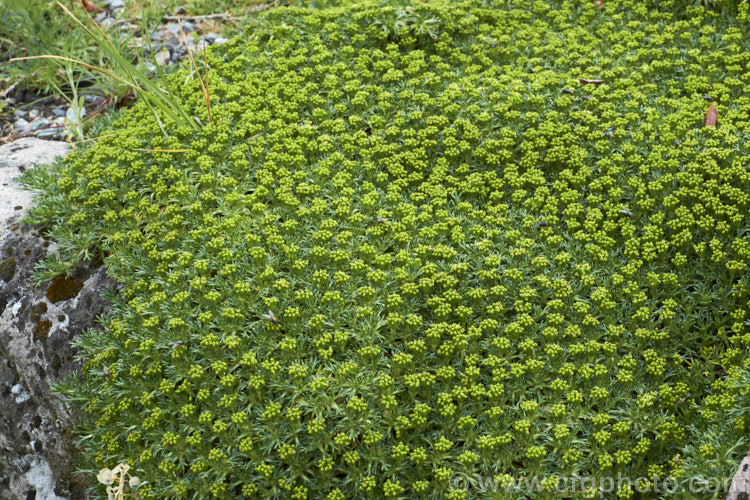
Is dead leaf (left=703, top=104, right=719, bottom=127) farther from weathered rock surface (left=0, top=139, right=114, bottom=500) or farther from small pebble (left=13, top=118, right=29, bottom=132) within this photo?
small pebble (left=13, top=118, right=29, bottom=132)

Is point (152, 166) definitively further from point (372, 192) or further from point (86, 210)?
point (372, 192)

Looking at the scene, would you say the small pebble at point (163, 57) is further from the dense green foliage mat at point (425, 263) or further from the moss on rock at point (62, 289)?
the moss on rock at point (62, 289)

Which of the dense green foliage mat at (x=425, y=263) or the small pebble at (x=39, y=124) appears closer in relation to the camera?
the dense green foliage mat at (x=425, y=263)

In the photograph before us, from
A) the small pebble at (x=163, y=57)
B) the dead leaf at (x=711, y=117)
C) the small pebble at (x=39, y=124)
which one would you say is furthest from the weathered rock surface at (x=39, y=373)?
the dead leaf at (x=711, y=117)

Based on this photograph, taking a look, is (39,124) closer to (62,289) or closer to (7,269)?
(7,269)

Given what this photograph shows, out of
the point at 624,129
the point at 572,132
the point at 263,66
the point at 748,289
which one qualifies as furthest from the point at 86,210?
the point at 748,289

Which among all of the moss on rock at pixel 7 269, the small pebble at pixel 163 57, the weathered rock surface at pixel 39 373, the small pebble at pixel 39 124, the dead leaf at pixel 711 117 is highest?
the small pebble at pixel 163 57
